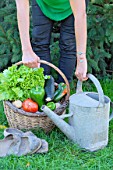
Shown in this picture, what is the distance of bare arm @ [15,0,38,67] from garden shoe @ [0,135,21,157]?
475 millimetres

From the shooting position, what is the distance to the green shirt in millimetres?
2451

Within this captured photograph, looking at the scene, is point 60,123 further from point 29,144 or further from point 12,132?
point 12,132

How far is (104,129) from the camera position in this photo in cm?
234

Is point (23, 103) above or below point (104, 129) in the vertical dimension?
above

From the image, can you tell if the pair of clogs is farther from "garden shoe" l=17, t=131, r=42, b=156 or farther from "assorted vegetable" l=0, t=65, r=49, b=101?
"assorted vegetable" l=0, t=65, r=49, b=101

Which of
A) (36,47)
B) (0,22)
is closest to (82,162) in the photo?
(36,47)

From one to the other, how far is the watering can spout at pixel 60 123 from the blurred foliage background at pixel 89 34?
0.90 m

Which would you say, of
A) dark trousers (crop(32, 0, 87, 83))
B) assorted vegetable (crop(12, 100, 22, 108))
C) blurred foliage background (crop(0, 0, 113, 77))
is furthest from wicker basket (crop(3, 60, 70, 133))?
blurred foliage background (crop(0, 0, 113, 77))

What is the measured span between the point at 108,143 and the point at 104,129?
160 millimetres

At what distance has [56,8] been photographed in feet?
8.20

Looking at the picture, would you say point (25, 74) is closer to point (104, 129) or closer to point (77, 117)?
point (77, 117)

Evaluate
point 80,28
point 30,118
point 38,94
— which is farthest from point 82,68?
point 30,118

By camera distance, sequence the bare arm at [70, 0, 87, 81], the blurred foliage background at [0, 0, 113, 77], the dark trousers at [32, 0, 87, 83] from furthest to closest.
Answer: the blurred foliage background at [0, 0, 113, 77]
the dark trousers at [32, 0, 87, 83]
the bare arm at [70, 0, 87, 81]

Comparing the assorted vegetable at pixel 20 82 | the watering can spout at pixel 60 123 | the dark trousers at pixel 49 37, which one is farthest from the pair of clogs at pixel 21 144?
the dark trousers at pixel 49 37
